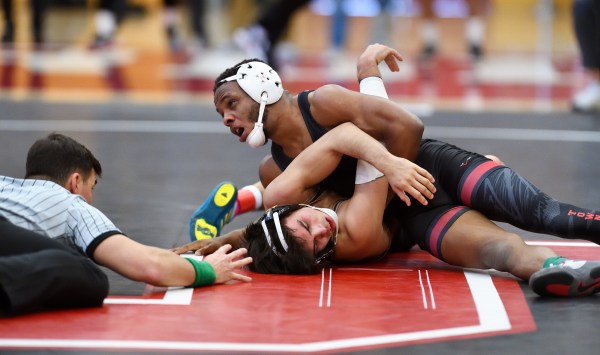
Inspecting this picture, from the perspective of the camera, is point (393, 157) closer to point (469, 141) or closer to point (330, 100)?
point (330, 100)

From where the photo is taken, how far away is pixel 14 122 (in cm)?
759

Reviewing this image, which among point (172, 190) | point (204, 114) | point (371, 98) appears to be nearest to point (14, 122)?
point (204, 114)

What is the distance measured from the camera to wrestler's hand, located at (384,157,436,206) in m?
3.63

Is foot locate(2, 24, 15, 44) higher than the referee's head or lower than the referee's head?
lower

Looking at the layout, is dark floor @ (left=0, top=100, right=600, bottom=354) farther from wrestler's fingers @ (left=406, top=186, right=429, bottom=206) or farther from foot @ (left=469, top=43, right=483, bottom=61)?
foot @ (left=469, top=43, right=483, bottom=61)

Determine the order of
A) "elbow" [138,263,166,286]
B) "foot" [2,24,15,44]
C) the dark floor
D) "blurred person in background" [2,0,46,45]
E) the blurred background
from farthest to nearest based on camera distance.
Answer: "foot" [2,24,15,44] → "blurred person in background" [2,0,46,45] → the blurred background → "elbow" [138,263,166,286] → the dark floor

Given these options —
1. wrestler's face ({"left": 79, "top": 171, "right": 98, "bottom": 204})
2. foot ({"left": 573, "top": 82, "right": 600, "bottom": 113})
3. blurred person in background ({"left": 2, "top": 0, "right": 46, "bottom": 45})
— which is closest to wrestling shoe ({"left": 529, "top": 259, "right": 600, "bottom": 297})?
wrestler's face ({"left": 79, "top": 171, "right": 98, "bottom": 204})

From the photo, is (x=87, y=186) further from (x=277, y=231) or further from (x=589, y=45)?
(x=589, y=45)

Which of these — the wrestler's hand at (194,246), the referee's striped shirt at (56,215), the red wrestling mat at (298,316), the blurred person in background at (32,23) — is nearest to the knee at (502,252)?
the red wrestling mat at (298,316)

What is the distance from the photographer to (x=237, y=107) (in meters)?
4.06

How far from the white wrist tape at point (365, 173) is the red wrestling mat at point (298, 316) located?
1.05 ft

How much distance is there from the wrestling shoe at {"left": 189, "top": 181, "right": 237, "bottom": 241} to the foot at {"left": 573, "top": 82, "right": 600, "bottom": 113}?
14.7 feet

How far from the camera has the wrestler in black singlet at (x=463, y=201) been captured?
12.4 ft

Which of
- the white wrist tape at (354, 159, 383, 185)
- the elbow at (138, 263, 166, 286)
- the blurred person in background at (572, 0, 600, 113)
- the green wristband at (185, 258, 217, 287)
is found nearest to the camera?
the elbow at (138, 263, 166, 286)
